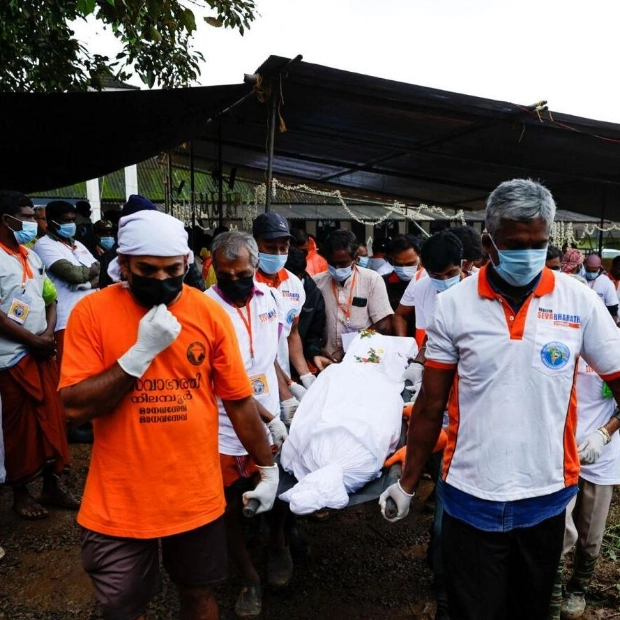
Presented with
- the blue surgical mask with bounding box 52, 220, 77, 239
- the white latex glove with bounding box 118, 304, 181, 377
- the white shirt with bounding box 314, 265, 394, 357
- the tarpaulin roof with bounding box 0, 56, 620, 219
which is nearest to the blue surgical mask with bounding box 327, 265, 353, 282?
the white shirt with bounding box 314, 265, 394, 357

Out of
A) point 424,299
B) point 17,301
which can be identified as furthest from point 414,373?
point 17,301

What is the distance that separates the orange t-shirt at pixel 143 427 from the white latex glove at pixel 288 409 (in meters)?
1.13

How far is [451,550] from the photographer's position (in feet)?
6.22

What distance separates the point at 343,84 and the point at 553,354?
3681 mm

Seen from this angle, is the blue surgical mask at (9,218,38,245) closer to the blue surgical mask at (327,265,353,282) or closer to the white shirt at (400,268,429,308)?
the blue surgical mask at (327,265,353,282)

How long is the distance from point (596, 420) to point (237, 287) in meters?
1.87

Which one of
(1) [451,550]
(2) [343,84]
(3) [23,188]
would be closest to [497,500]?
(1) [451,550]

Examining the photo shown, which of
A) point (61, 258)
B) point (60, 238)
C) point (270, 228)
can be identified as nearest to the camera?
point (270, 228)

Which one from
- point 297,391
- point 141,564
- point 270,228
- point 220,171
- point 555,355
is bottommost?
point 141,564

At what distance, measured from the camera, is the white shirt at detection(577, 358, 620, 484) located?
2.64 meters

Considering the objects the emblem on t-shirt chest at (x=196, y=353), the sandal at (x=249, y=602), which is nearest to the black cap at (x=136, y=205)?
the emblem on t-shirt chest at (x=196, y=353)

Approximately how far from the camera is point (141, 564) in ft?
6.23

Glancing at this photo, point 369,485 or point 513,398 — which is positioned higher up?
point 513,398

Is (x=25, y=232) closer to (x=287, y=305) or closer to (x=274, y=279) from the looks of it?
(x=274, y=279)
